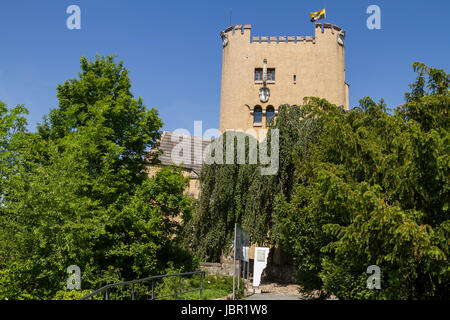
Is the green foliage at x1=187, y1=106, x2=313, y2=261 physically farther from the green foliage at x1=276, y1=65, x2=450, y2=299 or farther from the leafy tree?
the green foliage at x1=276, y1=65, x2=450, y2=299

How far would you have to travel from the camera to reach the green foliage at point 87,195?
14188 mm

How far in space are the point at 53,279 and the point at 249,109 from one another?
60.0ft

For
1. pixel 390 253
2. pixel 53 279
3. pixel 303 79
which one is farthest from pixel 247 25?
pixel 390 253

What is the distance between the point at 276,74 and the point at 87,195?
57.3 ft

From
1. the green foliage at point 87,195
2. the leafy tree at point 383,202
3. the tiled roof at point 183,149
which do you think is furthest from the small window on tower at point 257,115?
the leafy tree at point 383,202

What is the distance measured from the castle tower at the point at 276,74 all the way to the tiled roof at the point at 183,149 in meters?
7.48

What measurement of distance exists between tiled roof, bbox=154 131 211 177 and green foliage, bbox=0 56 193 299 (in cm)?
1674

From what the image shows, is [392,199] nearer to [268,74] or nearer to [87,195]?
[87,195]

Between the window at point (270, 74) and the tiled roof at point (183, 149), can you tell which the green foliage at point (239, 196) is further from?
the tiled roof at point (183, 149)

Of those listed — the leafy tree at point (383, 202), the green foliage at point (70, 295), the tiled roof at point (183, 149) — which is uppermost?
the tiled roof at point (183, 149)

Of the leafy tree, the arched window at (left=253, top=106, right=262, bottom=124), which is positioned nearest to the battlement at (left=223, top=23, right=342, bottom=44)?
the arched window at (left=253, top=106, right=262, bottom=124)
